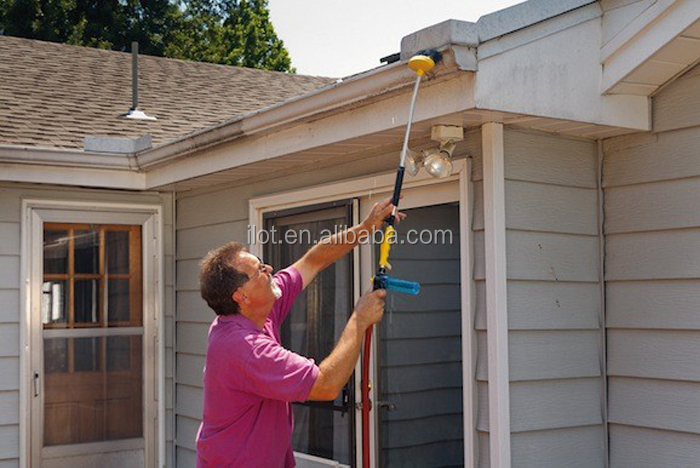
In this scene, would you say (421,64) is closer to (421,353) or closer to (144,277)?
(421,353)

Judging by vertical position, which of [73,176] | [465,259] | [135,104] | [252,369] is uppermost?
[135,104]

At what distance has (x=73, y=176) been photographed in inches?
237

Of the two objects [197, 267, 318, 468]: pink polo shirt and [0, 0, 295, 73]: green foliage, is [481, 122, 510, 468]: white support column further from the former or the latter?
[0, 0, 295, 73]: green foliage

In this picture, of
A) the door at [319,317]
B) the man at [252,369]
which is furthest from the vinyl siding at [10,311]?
the man at [252,369]

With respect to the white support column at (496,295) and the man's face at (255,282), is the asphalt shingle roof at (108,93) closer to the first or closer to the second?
the man's face at (255,282)

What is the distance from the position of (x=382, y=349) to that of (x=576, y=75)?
1717 mm

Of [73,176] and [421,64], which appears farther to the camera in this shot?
[73,176]

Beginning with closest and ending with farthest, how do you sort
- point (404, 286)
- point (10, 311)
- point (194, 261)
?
1. point (404, 286)
2. point (10, 311)
3. point (194, 261)

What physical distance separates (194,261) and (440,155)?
9.08 ft

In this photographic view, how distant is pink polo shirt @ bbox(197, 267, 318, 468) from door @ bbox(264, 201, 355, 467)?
145cm

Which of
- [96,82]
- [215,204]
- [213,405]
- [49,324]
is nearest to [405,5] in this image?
[96,82]

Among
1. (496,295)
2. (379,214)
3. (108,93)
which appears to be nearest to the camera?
(379,214)

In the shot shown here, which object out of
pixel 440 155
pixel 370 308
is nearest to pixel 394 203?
pixel 370 308

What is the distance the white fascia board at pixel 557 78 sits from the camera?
12.0 feet
